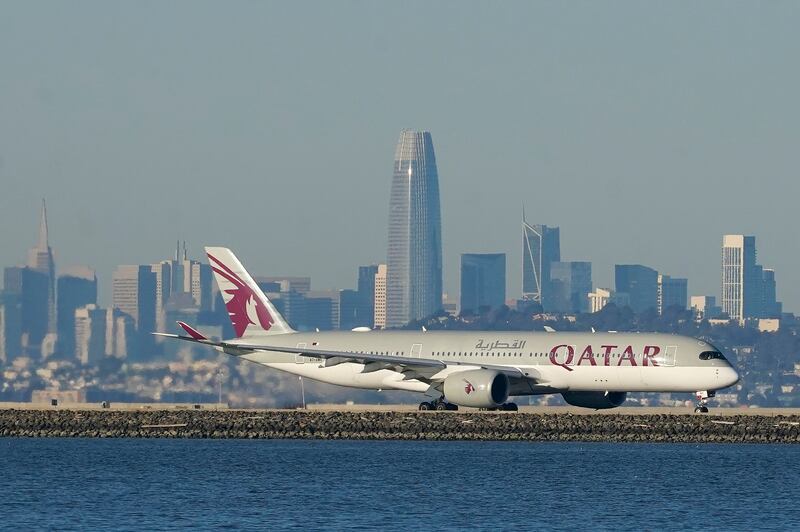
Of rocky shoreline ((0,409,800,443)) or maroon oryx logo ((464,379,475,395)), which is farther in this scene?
maroon oryx logo ((464,379,475,395))

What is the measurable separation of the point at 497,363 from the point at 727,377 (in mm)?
11234

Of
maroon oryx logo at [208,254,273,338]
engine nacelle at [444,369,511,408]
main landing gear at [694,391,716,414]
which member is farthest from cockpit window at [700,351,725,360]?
maroon oryx logo at [208,254,273,338]

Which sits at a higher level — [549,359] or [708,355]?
[708,355]

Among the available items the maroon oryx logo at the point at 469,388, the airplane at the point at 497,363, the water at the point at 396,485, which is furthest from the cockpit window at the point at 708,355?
the maroon oryx logo at the point at 469,388

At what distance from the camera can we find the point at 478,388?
8800cm

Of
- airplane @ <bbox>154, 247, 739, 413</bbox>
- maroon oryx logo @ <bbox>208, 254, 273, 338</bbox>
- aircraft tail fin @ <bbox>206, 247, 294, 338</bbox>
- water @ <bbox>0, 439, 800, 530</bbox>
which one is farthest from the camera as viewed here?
maroon oryx logo @ <bbox>208, 254, 273, 338</bbox>

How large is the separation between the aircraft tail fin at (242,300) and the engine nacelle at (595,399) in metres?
17.5

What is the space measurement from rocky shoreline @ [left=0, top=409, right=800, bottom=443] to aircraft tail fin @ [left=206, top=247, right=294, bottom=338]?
732 cm

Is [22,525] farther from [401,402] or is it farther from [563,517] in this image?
[401,402]

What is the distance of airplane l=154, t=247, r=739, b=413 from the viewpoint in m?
88.1

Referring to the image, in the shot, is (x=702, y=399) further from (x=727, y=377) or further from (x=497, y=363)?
(x=497, y=363)

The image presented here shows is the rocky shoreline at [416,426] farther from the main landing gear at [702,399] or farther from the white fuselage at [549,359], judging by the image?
the white fuselage at [549,359]

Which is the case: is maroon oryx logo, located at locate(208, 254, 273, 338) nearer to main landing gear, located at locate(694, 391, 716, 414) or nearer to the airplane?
the airplane

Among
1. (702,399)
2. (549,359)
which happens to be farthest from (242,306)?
(702,399)
